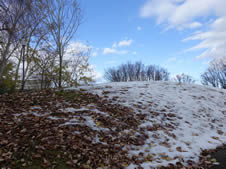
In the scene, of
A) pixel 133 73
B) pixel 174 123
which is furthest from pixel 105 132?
pixel 133 73

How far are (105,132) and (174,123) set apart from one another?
311 cm

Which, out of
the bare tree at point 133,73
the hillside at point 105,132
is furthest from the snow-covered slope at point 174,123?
the bare tree at point 133,73

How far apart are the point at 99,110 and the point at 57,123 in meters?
1.84

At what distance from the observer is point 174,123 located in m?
6.09

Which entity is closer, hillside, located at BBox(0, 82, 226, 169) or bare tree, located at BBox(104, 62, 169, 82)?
hillside, located at BBox(0, 82, 226, 169)

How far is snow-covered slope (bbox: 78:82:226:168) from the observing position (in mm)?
4138

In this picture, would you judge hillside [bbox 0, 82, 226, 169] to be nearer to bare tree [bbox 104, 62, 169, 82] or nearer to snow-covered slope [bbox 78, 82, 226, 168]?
snow-covered slope [bbox 78, 82, 226, 168]

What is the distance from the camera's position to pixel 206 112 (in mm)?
7777

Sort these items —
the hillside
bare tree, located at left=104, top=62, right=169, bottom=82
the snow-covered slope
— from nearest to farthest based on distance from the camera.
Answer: the hillside, the snow-covered slope, bare tree, located at left=104, top=62, right=169, bottom=82

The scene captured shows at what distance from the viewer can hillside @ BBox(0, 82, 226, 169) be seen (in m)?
3.47

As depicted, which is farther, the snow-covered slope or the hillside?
the snow-covered slope

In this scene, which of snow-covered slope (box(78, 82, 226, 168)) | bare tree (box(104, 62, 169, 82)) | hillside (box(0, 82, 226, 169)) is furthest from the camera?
bare tree (box(104, 62, 169, 82))

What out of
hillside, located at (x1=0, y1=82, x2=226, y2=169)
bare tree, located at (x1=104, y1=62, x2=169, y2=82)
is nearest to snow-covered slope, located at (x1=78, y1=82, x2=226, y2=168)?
hillside, located at (x1=0, y1=82, x2=226, y2=169)

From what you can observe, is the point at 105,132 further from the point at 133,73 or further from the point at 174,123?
the point at 133,73
